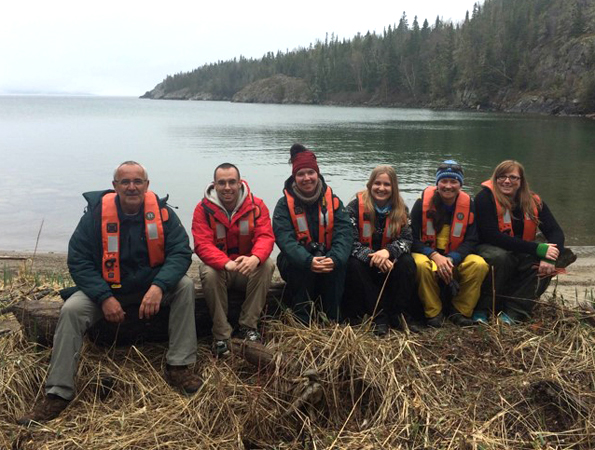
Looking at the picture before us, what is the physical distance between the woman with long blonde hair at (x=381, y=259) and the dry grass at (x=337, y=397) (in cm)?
50

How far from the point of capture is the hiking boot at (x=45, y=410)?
3.29 meters

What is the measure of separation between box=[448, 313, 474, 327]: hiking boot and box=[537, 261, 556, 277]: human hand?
0.83 metres

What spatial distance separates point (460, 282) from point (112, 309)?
10.3 ft

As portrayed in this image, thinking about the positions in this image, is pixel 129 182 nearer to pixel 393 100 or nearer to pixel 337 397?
pixel 337 397

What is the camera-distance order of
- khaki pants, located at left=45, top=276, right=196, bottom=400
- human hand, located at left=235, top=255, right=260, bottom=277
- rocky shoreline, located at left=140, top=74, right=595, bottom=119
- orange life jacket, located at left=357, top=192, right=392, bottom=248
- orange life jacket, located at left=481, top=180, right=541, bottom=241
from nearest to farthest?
khaki pants, located at left=45, top=276, right=196, bottom=400 → human hand, located at left=235, top=255, right=260, bottom=277 → orange life jacket, located at left=357, top=192, right=392, bottom=248 → orange life jacket, located at left=481, top=180, right=541, bottom=241 → rocky shoreline, located at left=140, top=74, right=595, bottom=119

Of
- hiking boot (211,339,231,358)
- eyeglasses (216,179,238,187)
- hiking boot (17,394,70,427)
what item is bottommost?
hiking boot (17,394,70,427)

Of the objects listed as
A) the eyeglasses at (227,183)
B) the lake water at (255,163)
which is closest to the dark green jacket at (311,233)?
the eyeglasses at (227,183)

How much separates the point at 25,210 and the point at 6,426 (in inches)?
547

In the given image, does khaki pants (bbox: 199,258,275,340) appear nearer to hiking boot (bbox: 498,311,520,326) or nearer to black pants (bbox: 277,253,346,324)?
black pants (bbox: 277,253,346,324)

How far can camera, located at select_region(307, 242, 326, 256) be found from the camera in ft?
15.0

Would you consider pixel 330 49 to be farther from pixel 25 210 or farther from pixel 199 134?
pixel 25 210

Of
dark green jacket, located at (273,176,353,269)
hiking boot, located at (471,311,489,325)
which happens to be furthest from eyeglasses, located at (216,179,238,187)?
hiking boot, located at (471,311,489,325)

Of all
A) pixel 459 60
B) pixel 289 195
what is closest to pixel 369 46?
pixel 459 60

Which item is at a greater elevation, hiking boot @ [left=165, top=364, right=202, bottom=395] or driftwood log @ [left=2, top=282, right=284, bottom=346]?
driftwood log @ [left=2, top=282, right=284, bottom=346]
